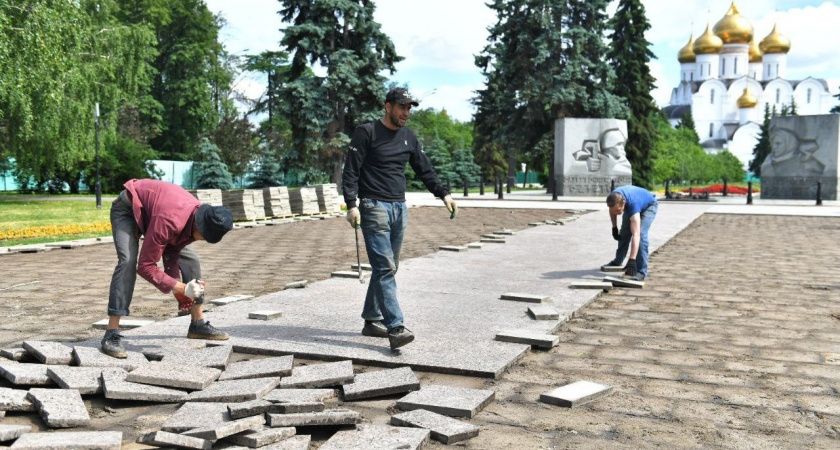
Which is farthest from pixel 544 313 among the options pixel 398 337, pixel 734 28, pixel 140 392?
pixel 734 28

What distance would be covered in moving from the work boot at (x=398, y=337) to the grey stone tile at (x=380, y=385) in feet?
2.29

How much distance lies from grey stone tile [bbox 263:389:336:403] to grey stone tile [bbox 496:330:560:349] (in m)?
1.90

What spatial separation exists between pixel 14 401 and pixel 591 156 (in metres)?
34.6

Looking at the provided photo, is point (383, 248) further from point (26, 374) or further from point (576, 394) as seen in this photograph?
point (26, 374)

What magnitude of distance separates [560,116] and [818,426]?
38.5 m

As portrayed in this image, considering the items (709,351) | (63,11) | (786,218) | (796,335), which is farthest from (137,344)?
(786,218)

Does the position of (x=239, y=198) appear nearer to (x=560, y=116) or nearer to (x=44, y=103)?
(x=44, y=103)

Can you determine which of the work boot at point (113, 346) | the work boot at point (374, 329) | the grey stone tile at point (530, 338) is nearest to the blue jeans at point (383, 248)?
the work boot at point (374, 329)

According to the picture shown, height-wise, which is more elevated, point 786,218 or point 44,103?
point 44,103

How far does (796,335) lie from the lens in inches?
248

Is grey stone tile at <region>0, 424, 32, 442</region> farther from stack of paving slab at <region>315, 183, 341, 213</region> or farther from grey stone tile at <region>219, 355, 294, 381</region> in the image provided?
stack of paving slab at <region>315, 183, 341, 213</region>

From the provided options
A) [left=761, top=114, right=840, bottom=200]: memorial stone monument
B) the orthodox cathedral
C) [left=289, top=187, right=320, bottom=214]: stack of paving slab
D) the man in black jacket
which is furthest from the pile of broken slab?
the orthodox cathedral

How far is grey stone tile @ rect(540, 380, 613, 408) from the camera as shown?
434cm

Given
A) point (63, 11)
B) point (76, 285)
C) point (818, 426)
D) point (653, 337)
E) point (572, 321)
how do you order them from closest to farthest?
point (818, 426) < point (653, 337) < point (572, 321) < point (76, 285) < point (63, 11)
